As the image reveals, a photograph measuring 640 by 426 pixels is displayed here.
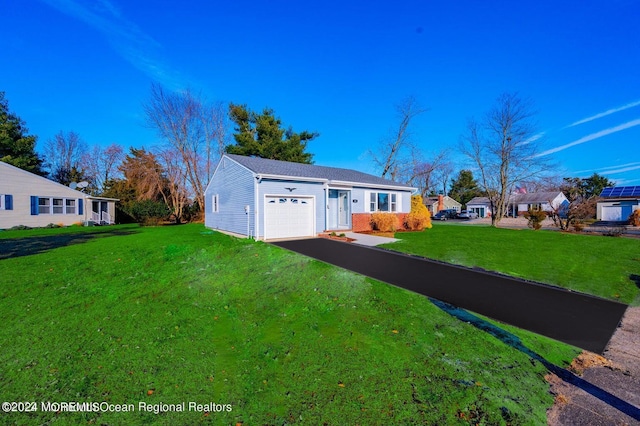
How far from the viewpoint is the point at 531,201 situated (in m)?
53.3

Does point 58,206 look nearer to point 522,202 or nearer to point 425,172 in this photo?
point 425,172

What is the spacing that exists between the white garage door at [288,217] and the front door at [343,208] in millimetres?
2712

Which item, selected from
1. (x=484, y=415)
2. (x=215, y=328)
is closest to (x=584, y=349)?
(x=484, y=415)

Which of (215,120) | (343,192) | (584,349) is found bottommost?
(584,349)

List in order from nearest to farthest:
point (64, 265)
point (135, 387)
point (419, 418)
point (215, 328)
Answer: point (419, 418), point (135, 387), point (215, 328), point (64, 265)

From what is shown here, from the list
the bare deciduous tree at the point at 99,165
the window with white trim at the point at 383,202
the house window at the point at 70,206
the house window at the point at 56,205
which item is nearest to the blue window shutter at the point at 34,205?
the house window at the point at 56,205

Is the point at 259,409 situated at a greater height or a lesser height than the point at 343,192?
lesser

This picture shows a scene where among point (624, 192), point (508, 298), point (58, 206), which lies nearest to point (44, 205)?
point (58, 206)

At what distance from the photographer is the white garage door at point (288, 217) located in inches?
547

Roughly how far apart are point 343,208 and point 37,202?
24.4m

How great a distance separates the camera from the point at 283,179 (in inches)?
559

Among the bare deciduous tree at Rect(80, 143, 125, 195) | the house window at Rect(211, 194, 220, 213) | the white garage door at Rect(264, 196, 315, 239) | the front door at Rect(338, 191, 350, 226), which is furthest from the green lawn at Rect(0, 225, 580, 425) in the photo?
the bare deciduous tree at Rect(80, 143, 125, 195)

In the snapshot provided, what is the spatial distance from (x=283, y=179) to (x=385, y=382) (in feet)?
39.5

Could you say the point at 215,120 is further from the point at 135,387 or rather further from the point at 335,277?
the point at 135,387
